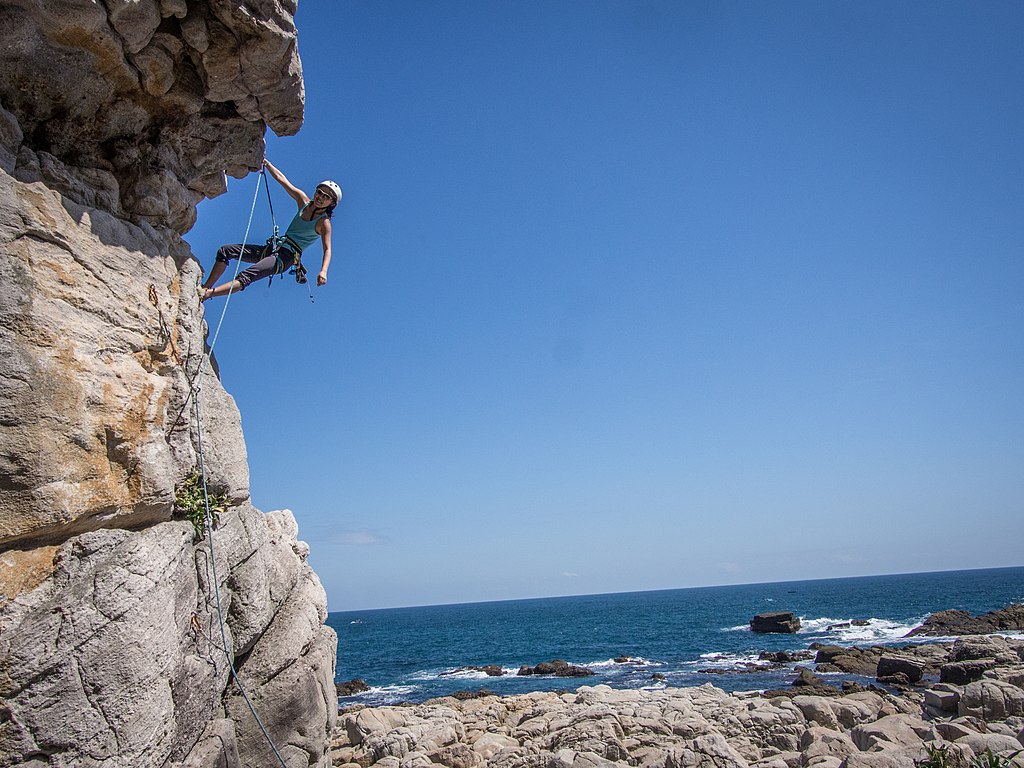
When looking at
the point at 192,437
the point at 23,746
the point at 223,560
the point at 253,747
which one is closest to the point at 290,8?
the point at 192,437

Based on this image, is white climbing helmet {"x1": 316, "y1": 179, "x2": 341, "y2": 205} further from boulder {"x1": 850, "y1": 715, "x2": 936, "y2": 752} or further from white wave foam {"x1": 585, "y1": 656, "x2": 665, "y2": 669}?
white wave foam {"x1": 585, "y1": 656, "x2": 665, "y2": 669}

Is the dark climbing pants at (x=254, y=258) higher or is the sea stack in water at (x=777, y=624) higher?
the dark climbing pants at (x=254, y=258)

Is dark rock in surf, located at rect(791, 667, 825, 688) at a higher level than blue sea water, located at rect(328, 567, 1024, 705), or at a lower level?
higher

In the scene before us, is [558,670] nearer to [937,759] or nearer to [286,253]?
[937,759]

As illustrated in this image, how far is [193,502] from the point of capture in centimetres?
801

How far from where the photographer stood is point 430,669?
51.2 metres

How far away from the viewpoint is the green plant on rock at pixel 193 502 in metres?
7.91

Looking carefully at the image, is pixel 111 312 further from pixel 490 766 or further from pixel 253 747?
pixel 490 766

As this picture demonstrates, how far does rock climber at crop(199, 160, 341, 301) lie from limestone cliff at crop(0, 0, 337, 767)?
0.71m

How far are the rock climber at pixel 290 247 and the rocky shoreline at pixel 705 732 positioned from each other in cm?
1180

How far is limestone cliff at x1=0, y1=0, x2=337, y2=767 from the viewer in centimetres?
590

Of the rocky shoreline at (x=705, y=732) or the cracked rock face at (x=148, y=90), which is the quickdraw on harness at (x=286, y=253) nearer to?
the cracked rock face at (x=148, y=90)

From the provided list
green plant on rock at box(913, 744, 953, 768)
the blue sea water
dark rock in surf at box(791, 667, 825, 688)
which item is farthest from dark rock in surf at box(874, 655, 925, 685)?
green plant on rock at box(913, 744, 953, 768)

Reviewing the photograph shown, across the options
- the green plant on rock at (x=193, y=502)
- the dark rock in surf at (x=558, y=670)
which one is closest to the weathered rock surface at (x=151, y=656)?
the green plant on rock at (x=193, y=502)
